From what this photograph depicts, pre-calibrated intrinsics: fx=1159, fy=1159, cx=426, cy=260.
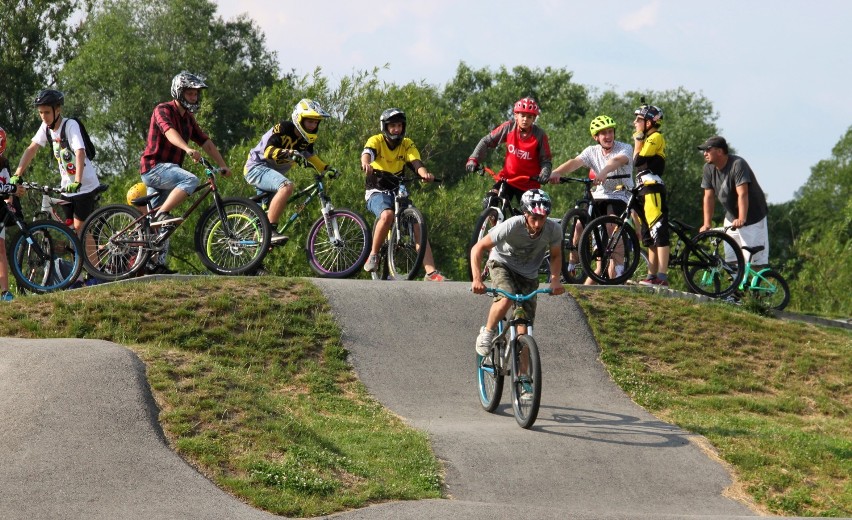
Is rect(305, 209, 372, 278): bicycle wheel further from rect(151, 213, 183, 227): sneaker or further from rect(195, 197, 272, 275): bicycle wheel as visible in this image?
rect(151, 213, 183, 227): sneaker

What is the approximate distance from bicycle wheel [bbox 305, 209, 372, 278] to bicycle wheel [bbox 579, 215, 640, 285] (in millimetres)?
2669

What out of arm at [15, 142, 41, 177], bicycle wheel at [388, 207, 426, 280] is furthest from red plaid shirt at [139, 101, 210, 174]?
bicycle wheel at [388, 207, 426, 280]

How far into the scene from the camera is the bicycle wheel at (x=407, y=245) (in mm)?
13219

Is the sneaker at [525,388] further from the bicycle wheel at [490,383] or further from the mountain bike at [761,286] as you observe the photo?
the mountain bike at [761,286]

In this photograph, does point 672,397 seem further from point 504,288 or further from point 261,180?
point 261,180

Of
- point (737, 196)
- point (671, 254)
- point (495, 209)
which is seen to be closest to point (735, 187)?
point (737, 196)

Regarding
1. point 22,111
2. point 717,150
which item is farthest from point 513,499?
point 22,111

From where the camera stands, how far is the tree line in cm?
3956

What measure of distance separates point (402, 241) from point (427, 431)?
392 centimetres

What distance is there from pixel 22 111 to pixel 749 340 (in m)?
40.4

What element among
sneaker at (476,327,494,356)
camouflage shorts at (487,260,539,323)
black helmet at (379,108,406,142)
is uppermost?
black helmet at (379,108,406,142)

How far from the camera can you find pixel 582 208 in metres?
14.7

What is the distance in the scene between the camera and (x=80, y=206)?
1324cm

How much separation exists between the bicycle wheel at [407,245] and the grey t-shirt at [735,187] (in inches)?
162
